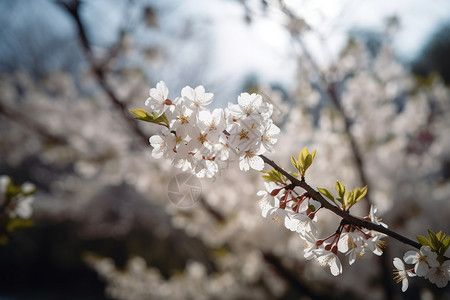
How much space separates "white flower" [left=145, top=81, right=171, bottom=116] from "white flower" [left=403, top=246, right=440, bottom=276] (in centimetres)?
47

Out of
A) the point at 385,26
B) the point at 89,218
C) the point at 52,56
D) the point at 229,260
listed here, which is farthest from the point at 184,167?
the point at 52,56

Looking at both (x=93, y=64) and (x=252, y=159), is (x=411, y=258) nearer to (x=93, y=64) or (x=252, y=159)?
(x=252, y=159)

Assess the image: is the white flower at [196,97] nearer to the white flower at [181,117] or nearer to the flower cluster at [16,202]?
the white flower at [181,117]

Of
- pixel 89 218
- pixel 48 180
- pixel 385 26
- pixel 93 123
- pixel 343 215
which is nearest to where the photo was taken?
pixel 343 215

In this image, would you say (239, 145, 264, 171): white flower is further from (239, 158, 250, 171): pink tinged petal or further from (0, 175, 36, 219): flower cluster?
(0, 175, 36, 219): flower cluster

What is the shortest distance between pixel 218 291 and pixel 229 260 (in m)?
0.28

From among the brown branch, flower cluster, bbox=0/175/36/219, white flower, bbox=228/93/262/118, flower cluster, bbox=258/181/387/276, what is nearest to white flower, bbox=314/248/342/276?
flower cluster, bbox=258/181/387/276

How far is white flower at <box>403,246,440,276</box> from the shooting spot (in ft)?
1.60

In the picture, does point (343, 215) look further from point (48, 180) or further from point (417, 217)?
point (48, 180)

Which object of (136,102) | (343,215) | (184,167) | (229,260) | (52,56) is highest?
(52,56)

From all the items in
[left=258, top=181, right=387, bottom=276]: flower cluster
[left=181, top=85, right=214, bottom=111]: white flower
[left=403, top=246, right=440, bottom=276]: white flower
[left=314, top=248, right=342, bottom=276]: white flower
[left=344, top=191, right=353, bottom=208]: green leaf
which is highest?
[left=181, top=85, right=214, bottom=111]: white flower

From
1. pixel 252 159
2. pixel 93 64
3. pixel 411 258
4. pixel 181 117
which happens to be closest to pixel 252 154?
pixel 252 159

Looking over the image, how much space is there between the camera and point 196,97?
491mm

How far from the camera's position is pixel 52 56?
23.2ft
